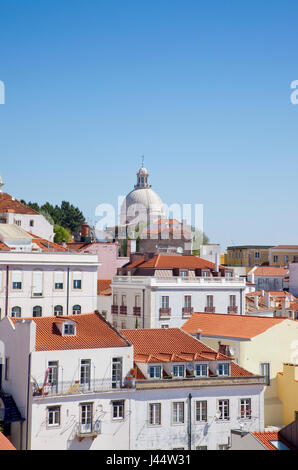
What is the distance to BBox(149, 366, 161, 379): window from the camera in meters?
39.6

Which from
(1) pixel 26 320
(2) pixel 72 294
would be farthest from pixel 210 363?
(2) pixel 72 294

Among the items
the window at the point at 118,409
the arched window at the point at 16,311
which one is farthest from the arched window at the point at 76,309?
the window at the point at 118,409

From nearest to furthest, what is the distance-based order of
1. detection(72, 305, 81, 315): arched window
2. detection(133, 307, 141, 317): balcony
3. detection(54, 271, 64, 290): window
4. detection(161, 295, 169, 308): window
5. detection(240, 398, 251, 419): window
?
detection(240, 398, 251, 419): window < detection(54, 271, 64, 290): window < detection(72, 305, 81, 315): arched window < detection(161, 295, 169, 308): window < detection(133, 307, 141, 317): balcony

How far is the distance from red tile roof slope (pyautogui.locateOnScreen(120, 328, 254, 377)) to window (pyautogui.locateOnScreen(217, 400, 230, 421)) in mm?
1765

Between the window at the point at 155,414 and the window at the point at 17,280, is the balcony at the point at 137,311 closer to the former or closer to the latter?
the window at the point at 17,280

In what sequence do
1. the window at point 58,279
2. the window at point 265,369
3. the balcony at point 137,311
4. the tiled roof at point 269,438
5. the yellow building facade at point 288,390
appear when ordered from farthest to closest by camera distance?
1. the balcony at point 137,311
2. the window at point 58,279
3. the window at point 265,369
4. the yellow building facade at point 288,390
5. the tiled roof at point 269,438

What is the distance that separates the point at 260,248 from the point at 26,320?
101504mm

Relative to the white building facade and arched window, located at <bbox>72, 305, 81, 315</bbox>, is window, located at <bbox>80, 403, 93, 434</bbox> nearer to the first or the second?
arched window, located at <bbox>72, 305, 81, 315</bbox>

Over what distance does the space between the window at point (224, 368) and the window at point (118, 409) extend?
20.4 feet

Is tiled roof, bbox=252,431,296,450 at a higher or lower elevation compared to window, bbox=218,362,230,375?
lower

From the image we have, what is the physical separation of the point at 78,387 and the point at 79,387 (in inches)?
4.1

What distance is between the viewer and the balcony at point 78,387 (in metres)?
36.4

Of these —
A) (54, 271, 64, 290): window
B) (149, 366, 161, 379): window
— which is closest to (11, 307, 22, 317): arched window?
(54, 271, 64, 290): window

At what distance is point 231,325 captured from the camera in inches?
1939
